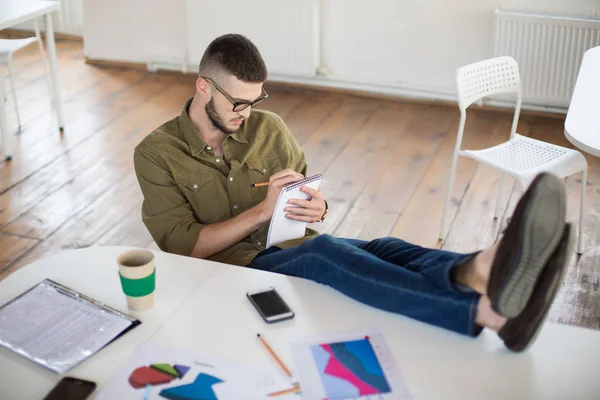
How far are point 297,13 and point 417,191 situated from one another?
1.55 m

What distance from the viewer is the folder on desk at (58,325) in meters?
1.59

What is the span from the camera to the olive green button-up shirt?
7.24ft

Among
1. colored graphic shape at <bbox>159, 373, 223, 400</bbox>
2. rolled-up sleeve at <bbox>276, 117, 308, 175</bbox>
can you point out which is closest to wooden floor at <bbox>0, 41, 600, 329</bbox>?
rolled-up sleeve at <bbox>276, 117, 308, 175</bbox>

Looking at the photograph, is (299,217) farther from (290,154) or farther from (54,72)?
(54,72)

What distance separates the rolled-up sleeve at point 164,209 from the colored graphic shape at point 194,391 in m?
0.74

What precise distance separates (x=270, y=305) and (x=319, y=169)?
2.28m

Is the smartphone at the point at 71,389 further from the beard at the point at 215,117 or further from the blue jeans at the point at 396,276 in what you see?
the beard at the point at 215,117

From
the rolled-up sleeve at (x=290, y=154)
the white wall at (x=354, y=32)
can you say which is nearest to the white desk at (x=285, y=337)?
the rolled-up sleeve at (x=290, y=154)

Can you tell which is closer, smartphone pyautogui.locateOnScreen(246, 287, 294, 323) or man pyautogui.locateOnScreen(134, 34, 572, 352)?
man pyautogui.locateOnScreen(134, 34, 572, 352)

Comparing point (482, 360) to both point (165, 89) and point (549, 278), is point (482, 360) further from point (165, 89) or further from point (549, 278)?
point (165, 89)

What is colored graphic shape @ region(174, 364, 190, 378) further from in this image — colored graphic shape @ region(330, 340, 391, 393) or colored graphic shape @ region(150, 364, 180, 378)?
colored graphic shape @ region(330, 340, 391, 393)

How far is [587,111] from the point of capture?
271 centimetres

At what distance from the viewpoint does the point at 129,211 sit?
3.60 meters

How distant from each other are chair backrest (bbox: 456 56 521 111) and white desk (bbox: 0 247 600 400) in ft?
5.16
